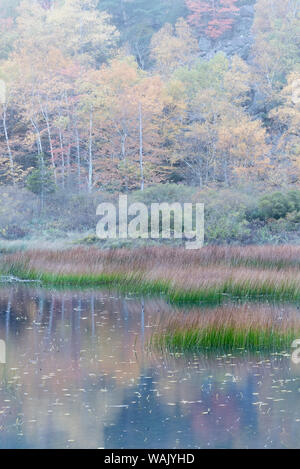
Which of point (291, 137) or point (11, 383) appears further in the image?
point (291, 137)

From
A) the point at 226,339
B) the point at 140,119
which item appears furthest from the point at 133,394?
the point at 140,119

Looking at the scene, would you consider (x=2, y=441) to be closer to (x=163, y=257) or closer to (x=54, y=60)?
(x=163, y=257)

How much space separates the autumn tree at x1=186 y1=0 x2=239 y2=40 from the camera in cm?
4675

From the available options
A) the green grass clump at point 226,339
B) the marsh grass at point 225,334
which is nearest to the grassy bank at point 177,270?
the marsh grass at point 225,334

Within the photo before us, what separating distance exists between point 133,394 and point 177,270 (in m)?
7.92

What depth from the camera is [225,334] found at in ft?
30.6

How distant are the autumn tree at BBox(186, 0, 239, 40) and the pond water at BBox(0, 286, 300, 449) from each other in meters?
39.4

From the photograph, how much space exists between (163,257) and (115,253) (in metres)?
1.39

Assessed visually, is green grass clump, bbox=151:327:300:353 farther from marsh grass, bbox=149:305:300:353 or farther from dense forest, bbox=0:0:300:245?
dense forest, bbox=0:0:300:245

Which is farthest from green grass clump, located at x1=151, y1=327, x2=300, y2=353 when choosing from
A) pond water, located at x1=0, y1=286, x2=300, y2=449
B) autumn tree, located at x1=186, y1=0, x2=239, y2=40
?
autumn tree, located at x1=186, y1=0, x2=239, y2=40

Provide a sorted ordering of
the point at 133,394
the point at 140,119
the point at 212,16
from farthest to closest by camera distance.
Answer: the point at 212,16 → the point at 140,119 → the point at 133,394

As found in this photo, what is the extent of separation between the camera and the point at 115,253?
18.0 metres

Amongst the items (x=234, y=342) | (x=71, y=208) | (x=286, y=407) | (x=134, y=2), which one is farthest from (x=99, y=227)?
(x=134, y=2)

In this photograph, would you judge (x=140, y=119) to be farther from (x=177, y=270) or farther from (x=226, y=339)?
(x=226, y=339)
